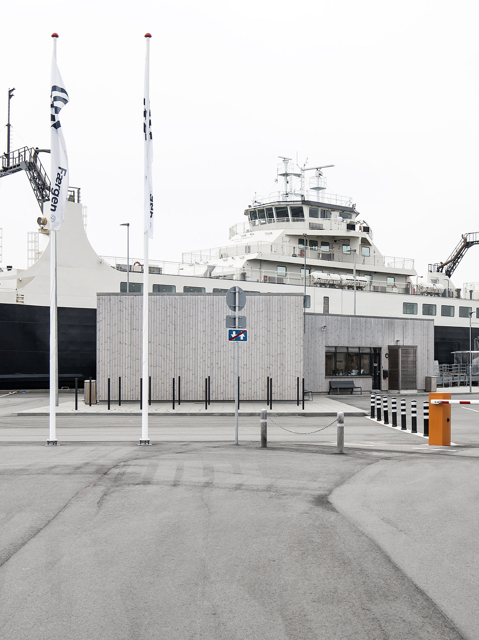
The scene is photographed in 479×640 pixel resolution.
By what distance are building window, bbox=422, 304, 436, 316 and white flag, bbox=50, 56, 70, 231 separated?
37339 mm

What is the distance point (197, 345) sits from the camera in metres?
25.9

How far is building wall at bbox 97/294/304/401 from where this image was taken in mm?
25562

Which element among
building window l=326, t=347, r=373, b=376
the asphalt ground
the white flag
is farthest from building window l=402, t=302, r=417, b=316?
the white flag

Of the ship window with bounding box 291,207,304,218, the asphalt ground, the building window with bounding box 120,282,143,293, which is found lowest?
the asphalt ground

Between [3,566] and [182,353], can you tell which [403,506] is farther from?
[182,353]

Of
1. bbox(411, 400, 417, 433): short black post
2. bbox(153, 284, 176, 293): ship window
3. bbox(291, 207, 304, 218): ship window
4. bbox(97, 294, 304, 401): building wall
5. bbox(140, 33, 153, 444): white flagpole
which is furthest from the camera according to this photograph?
bbox(291, 207, 304, 218): ship window

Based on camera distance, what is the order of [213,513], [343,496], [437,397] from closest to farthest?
[213,513] → [343,496] → [437,397]

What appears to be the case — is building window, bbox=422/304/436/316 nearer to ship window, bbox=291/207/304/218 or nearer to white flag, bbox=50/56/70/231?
ship window, bbox=291/207/304/218

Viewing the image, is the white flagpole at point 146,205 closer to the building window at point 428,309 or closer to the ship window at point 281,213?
the ship window at point 281,213

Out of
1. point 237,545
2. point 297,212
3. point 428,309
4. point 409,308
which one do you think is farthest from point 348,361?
point 237,545

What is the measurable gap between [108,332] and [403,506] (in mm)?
18759

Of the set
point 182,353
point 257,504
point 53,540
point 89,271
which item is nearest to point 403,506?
point 257,504

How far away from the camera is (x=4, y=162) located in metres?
37.4

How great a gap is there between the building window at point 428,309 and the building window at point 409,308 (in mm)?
924
